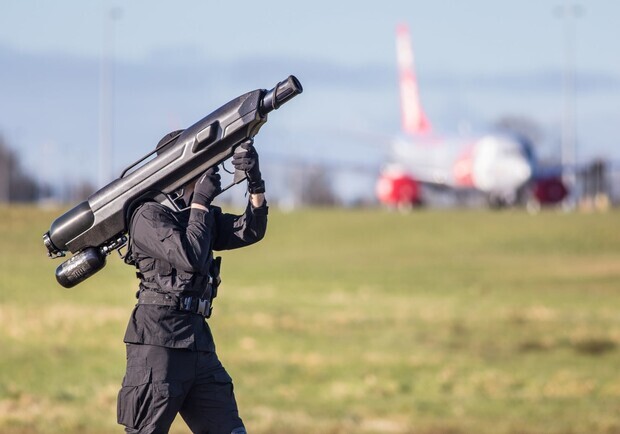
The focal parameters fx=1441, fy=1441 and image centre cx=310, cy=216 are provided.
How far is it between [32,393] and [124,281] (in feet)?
66.1

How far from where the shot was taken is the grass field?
703 inches

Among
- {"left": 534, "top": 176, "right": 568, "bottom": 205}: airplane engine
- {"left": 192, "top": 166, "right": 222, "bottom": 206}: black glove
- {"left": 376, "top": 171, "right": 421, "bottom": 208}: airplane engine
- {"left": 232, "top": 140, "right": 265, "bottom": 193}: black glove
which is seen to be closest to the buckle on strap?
{"left": 192, "top": 166, "right": 222, "bottom": 206}: black glove

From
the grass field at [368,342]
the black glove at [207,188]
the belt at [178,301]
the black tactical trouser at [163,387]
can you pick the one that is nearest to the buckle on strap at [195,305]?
the belt at [178,301]

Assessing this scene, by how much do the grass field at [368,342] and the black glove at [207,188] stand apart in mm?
7529

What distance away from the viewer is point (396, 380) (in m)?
21.7

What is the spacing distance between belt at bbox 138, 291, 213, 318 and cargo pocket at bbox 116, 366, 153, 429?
39cm

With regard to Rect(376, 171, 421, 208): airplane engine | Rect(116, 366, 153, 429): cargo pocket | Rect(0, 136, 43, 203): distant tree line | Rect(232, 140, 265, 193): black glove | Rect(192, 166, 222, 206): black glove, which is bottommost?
Rect(116, 366, 153, 429): cargo pocket

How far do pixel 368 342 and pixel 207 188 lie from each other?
18048 millimetres

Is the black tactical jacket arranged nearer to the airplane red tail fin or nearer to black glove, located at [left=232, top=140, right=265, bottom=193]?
black glove, located at [left=232, top=140, right=265, bottom=193]

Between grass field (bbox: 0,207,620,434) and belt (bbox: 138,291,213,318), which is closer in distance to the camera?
belt (bbox: 138,291,213,318)

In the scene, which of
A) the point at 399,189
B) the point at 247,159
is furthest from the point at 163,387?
the point at 399,189

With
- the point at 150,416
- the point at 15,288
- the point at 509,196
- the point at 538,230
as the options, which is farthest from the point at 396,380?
the point at 509,196

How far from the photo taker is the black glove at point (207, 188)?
8.34 m

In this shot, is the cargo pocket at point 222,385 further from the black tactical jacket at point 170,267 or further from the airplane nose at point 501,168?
the airplane nose at point 501,168
